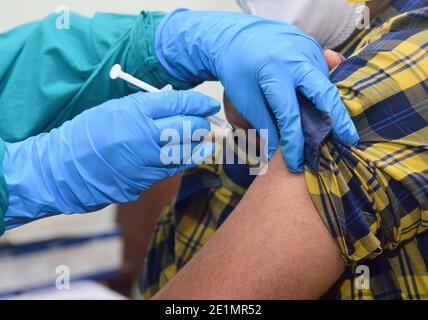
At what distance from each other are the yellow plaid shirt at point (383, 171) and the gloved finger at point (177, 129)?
0.22 metres

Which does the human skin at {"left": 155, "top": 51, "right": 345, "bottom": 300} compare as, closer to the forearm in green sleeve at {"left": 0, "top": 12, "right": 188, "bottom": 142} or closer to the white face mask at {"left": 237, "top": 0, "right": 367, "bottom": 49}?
the white face mask at {"left": 237, "top": 0, "right": 367, "bottom": 49}

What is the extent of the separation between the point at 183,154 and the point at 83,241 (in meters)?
1.12

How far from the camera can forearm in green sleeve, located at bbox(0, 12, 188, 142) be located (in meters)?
1.23

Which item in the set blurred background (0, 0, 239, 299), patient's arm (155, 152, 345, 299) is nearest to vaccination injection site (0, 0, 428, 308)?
patient's arm (155, 152, 345, 299)

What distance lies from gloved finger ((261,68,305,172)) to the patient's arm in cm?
3

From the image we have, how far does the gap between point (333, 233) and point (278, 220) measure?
0.29 feet

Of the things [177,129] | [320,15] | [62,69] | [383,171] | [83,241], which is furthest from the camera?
[83,241]

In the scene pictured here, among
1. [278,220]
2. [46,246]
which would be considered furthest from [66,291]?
[278,220]

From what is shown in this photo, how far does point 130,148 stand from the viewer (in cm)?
95

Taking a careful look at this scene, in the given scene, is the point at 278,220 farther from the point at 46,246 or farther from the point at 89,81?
the point at 46,246

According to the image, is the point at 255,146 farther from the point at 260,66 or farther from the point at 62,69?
the point at 62,69

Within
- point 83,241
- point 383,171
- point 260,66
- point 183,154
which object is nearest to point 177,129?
point 183,154

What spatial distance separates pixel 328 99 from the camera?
2.97 feet

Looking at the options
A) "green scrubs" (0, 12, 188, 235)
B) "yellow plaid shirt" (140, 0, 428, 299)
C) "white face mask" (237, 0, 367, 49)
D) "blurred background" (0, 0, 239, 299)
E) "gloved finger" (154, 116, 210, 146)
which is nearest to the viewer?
"yellow plaid shirt" (140, 0, 428, 299)
